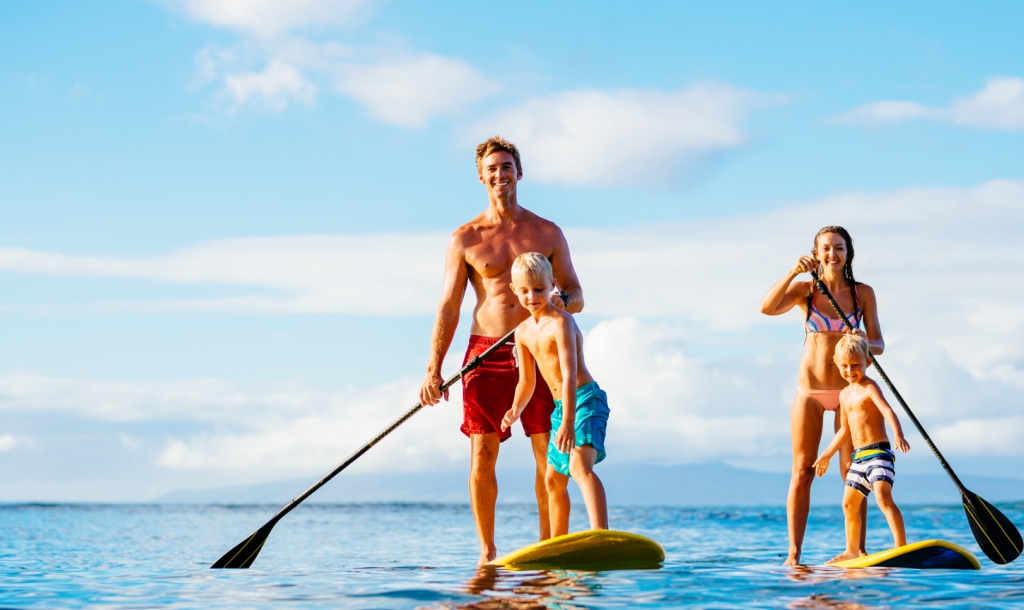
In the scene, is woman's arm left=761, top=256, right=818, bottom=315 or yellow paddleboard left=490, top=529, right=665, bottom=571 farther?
woman's arm left=761, top=256, right=818, bottom=315

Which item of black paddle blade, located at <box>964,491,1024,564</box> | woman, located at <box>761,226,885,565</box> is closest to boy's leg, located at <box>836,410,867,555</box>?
woman, located at <box>761,226,885,565</box>

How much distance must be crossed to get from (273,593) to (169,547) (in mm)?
11068

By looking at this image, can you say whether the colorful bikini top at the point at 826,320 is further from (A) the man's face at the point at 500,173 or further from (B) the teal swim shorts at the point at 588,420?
(A) the man's face at the point at 500,173

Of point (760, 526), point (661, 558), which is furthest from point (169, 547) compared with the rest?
point (760, 526)

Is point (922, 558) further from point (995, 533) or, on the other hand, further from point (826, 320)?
point (826, 320)

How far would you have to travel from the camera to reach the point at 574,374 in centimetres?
594

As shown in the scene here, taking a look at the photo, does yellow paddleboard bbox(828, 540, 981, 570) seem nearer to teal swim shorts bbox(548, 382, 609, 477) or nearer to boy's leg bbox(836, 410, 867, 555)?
boy's leg bbox(836, 410, 867, 555)

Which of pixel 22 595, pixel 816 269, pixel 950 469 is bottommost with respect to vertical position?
pixel 22 595

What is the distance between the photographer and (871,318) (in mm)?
7332

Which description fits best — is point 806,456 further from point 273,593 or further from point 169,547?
point 169,547

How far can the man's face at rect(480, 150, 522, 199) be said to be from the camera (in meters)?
6.89

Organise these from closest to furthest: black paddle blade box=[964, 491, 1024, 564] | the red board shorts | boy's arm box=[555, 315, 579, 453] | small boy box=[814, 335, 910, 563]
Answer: boy's arm box=[555, 315, 579, 453] → the red board shorts → small boy box=[814, 335, 910, 563] → black paddle blade box=[964, 491, 1024, 564]

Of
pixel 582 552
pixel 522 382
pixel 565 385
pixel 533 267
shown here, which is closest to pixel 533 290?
pixel 533 267

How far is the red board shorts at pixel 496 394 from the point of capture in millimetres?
6637
